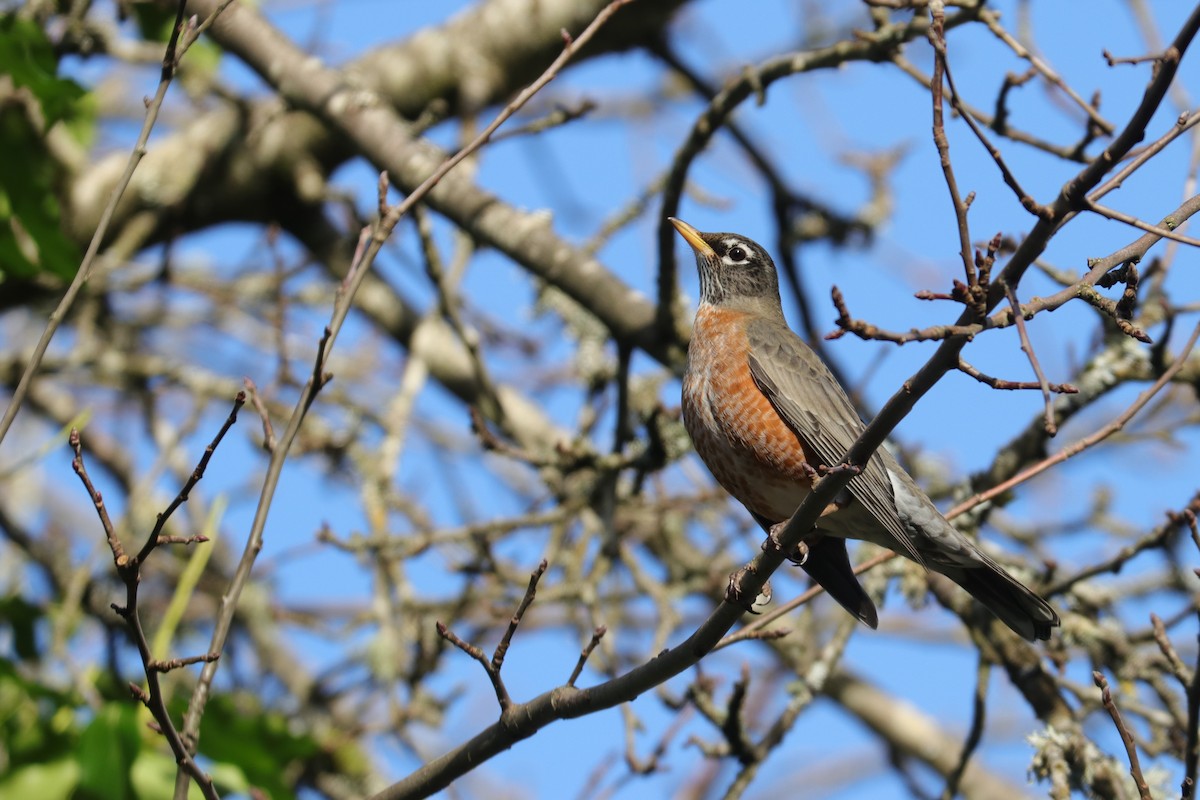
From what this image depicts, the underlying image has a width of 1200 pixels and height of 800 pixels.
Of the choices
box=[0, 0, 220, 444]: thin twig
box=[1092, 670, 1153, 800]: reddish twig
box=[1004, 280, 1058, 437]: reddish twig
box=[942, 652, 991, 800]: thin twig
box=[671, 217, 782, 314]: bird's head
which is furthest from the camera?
box=[671, 217, 782, 314]: bird's head

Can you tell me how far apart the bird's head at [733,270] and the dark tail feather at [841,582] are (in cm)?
135

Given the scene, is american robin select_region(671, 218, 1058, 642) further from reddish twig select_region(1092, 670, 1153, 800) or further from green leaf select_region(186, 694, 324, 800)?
green leaf select_region(186, 694, 324, 800)

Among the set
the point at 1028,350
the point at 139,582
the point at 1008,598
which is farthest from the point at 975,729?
the point at 139,582

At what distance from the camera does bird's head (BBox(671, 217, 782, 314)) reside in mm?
5223

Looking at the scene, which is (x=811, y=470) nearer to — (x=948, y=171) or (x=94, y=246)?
(x=948, y=171)

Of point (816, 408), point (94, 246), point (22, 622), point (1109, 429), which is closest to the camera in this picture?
point (94, 246)

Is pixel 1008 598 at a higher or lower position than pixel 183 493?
higher

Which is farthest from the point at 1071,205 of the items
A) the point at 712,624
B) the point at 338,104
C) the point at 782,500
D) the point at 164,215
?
the point at 164,215

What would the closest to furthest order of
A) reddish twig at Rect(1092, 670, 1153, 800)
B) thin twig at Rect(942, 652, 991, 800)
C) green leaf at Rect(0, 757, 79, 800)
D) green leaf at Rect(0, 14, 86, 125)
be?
reddish twig at Rect(1092, 670, 1153, 800) → green leaf at Rect(0, 757, 79, 800) → green leaf at Rect(0, 14, 86, 125) → thin twig at Rect(942, 652, 991, 800)

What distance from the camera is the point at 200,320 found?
720 cm

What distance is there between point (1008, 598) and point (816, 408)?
2.88 feet

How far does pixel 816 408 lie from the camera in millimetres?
4285

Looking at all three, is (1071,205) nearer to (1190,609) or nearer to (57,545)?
(1190,609)

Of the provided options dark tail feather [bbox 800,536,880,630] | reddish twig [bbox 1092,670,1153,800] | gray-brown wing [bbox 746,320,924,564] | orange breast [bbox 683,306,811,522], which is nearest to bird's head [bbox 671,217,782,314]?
gray-brown wing [bbox 746,320,924,564]
